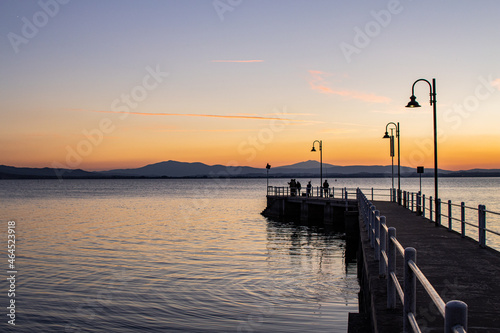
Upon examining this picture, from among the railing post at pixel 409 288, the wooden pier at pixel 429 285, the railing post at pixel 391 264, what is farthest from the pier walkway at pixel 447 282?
the railing post at pixel 409 288

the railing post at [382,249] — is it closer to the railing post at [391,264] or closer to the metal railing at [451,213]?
Answer: the railing post at [391,264]

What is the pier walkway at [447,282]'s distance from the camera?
6.23 meters

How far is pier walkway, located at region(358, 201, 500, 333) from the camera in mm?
6230

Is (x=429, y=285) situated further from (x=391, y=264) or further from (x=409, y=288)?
(x=391, y=264)

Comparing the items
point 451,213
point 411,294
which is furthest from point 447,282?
point 451,213

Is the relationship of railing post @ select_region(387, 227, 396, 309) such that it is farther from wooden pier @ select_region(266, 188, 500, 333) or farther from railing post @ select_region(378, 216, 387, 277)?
railing post @ select_region(378, 216, 387, 277)

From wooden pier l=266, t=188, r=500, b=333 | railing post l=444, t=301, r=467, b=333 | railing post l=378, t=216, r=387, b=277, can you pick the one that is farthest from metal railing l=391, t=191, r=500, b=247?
railing post l=444, t=301, r=467, b=333

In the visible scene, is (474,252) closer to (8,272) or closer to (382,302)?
(382,302)

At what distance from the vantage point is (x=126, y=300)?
1500cm

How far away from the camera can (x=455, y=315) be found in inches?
118

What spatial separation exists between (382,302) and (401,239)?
8.19 m

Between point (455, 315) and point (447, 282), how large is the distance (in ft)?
19.5

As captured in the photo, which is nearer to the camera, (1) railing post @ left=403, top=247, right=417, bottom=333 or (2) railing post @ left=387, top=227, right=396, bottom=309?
(1) railing post @ left=403, top=247, right=417, bottom=333

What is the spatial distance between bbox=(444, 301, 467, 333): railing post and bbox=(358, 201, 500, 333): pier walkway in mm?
3029
